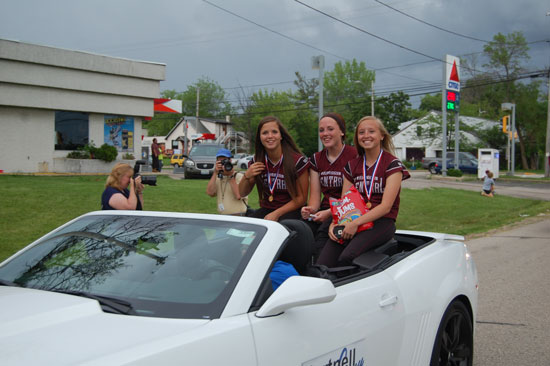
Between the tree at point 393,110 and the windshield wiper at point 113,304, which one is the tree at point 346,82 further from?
the windshield wiper at point 113,304

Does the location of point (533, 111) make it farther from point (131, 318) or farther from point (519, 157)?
point (131, 318)

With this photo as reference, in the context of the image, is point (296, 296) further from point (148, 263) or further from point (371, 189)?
point (371, 189)

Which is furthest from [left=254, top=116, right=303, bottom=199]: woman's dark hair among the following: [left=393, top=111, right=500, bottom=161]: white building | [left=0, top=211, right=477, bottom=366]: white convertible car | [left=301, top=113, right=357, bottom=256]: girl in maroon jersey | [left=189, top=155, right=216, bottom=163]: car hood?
[left=393, top=111, right=500, bottom=161]: white building

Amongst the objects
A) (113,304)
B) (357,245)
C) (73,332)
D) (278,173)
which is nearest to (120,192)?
(278,173)

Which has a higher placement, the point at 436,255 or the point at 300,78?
the point at 300,78

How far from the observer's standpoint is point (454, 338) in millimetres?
3684

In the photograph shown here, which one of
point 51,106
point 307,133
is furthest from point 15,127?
point 307,133

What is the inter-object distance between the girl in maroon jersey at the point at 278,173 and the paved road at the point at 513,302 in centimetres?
212

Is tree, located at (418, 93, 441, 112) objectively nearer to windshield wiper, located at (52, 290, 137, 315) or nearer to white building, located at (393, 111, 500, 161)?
white building, located at (393, 111, 500, 161)

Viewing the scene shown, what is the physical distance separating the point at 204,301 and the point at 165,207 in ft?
35.7

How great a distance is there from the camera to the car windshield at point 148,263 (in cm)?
237

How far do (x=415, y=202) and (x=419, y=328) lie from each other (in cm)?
1539

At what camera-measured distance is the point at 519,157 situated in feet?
199

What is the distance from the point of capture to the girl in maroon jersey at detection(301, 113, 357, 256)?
5051 mm
